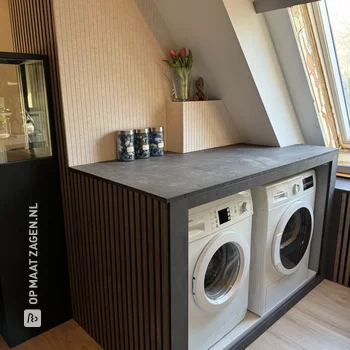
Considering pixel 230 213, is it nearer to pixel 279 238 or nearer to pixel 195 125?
pixel 279 238

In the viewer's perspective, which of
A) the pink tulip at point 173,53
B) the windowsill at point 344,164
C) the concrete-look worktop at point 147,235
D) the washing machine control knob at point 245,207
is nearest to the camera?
the concrete-look worktop at point 147,235

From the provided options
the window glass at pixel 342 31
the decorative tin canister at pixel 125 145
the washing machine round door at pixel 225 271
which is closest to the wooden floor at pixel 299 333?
the washing machine round door at pixel 225 271

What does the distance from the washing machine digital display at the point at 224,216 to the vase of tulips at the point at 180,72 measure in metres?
0.95

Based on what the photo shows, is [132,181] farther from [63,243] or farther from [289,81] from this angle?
[289,81]

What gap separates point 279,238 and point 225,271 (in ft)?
1.35

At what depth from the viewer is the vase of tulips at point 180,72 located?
7.32ft

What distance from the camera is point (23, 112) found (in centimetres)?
184

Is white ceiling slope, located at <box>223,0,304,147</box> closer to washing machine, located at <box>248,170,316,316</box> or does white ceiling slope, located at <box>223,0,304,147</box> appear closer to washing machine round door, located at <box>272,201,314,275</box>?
washing machine, located at <box>248,170,316,316</box>

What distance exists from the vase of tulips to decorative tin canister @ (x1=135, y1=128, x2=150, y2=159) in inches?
16.3

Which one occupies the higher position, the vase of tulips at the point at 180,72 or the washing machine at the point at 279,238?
the vase of tulips at the point at 180,72

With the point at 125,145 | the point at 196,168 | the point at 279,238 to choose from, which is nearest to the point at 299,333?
the point at 279,238

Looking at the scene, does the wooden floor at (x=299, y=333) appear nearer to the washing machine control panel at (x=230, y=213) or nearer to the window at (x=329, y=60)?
the washing machine control panel at (x=230, y=213)

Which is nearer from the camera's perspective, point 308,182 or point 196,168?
point 196,168

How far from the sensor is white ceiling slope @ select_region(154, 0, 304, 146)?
1.99 meters
